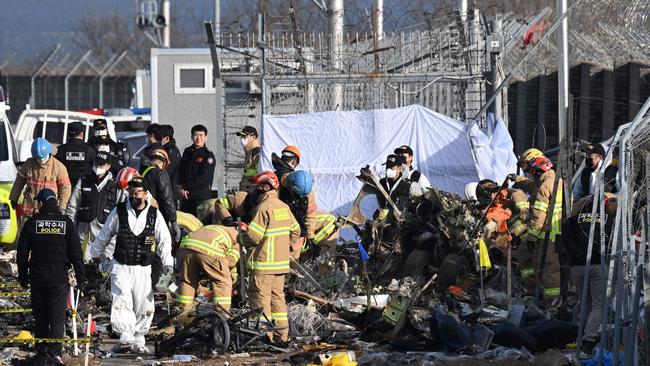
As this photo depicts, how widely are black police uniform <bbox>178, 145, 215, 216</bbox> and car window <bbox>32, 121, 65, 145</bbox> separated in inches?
239

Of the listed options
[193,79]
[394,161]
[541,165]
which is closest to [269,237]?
[541,165]

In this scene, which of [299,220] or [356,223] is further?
[356,223]

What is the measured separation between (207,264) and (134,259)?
0.67 meters

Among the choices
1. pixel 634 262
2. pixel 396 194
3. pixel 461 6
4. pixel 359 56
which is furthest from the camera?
pixel 461 6

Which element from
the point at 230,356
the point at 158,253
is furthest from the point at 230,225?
the point at 230,356

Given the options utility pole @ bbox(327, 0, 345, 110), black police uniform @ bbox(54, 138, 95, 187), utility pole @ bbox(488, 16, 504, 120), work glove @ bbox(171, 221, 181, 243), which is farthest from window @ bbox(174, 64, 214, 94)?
work glove @ bbox(171, 221, 181, 243)

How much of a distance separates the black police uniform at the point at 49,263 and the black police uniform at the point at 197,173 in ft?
18.3

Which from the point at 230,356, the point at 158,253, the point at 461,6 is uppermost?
the point at 461,6

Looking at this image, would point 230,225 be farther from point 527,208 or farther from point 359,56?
point 359,56

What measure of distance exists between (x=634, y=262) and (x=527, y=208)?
15.8ft

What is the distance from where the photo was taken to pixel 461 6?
2303 centimetres

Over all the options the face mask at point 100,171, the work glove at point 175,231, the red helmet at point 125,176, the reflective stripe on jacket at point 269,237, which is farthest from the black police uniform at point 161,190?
the reflective stripe on jacket at point 269,237

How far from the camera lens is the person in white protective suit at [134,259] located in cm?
1241

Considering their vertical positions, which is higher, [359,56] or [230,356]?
[359,56]
